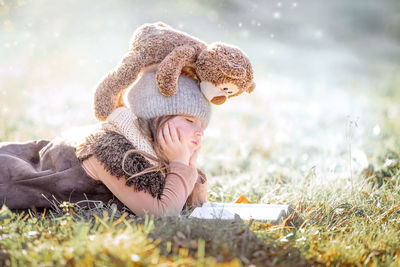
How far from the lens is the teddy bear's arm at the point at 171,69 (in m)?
2.10

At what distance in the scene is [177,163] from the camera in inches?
87.7

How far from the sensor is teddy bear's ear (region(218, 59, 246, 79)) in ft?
6.93

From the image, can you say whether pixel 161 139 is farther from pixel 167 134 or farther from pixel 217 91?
pixel 217 91

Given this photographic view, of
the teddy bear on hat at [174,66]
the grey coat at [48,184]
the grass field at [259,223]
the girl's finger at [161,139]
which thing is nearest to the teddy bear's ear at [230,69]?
the teddy bear on hat at [174,66]

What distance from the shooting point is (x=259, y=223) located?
6.36 feet

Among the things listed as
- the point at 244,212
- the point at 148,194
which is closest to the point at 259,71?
the point at 244,212

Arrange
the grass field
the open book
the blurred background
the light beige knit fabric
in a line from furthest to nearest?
1. the blurred background
2. the light beige knit fabric
3. the open book
4. the grass field

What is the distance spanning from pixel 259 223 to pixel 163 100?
0.80m

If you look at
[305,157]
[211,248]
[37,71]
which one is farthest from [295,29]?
[211,248]

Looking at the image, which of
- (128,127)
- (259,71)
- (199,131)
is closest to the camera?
(128,127)

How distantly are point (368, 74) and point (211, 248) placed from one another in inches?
423

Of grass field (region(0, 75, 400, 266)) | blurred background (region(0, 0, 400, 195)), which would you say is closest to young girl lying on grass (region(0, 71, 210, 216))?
grass field (region(0, 75, 400, 266))

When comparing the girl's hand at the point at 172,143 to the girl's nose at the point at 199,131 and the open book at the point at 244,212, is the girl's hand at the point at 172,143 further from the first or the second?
the open book at the point at 244,212

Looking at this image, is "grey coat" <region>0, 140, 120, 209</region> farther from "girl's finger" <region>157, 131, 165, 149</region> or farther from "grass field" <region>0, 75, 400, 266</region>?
"girl's finger" <region>157, 131, 165, 149</region>
